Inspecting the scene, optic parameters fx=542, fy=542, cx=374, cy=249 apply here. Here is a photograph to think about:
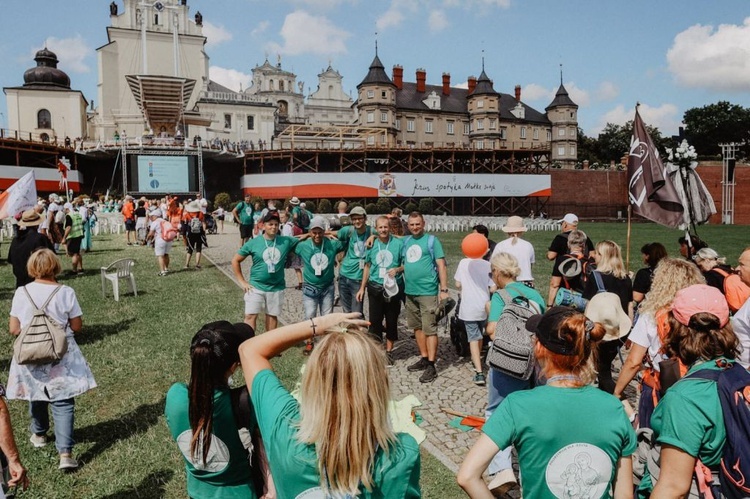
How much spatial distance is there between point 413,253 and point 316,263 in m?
1.42

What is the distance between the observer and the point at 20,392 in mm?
4395

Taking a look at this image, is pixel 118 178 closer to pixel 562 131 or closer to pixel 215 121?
pixel 215 121

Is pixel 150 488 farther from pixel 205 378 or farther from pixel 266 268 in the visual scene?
pixel 266 268

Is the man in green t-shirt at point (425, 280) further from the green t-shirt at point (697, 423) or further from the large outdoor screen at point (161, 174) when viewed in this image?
the large outdoor screen at point (161, 174)

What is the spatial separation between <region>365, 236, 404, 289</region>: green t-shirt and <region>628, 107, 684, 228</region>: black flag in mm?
3106

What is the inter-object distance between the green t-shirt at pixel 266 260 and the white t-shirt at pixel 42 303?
263cm

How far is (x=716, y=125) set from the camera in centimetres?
7531

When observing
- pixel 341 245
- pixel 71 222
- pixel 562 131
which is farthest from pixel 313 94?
pixel 341 245

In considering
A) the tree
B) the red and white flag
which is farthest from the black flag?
the tree

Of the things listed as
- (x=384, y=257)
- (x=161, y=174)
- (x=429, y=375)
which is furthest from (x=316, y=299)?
(x=161, y=174)

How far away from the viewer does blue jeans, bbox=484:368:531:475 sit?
12.9 ft

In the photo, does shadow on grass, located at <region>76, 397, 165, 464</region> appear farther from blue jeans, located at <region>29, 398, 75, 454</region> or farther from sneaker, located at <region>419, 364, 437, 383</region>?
sneaker, located at <region>419, 364, 437, 383</region>

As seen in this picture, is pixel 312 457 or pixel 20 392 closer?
pixel 312 457

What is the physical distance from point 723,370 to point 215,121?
6861 cm
